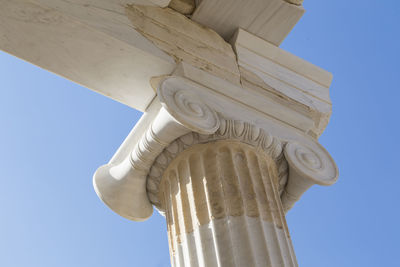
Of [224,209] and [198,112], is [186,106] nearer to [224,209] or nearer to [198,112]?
[198,112]

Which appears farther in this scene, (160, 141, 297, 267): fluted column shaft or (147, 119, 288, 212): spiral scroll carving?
(147, 119, 288, 212): spiral scroll carving

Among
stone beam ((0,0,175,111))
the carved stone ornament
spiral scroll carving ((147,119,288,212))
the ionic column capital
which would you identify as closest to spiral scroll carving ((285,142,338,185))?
the carved stone ornament

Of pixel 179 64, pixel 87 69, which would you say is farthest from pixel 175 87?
pixel 87 69

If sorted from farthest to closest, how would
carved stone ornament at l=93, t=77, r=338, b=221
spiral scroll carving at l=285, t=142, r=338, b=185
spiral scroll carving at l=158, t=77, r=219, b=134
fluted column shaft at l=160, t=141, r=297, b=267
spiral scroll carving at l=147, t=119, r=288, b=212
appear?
spiral scroll carving at l=285, t=142, r=338, b=185
spiral scroll carving at l=147, t=119, r=288, b=212
carved stone ornament at l=93, t=77, r=338, b=221
spiral scroll carving at l=158, t=77, r=219, b=134
fluted column shaft at l=160, t=141, r=297, b=267

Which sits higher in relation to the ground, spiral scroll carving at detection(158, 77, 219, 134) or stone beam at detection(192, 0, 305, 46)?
stone beam at detection(192, 0, 305, 46)

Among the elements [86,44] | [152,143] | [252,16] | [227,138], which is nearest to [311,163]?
[227,138]

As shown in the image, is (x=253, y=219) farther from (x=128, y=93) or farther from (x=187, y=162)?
(x=128, y=93)

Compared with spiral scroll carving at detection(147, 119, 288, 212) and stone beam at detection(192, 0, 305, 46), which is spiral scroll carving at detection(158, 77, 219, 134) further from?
stone beam at detection(192, 0, 305, 46)

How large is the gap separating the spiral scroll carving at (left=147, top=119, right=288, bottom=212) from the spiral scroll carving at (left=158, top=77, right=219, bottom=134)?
12.8 inches

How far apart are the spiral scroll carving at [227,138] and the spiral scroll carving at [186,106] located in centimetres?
33

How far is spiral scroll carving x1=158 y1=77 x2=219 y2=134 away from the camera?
33.9 feet

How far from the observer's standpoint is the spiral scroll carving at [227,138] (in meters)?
10.8

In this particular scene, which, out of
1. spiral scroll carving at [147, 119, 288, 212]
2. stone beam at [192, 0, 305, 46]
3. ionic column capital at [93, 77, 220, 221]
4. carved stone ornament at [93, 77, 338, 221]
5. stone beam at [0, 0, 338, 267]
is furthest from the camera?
stone beam at [192, 0, 305, 46]

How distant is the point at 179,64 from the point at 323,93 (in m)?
3.80
